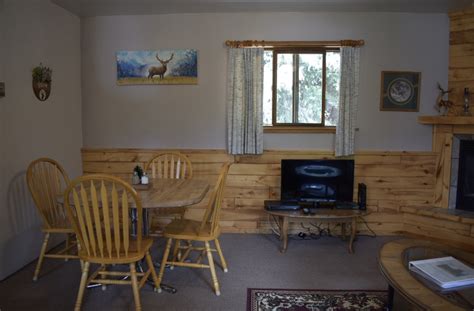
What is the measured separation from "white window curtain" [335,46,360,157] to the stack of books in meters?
1.82

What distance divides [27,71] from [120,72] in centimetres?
106

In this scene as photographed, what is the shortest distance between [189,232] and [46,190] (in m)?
1.27

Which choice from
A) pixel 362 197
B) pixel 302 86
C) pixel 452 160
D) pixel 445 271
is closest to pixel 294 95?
pixel 302 86

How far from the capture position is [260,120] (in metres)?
3.83

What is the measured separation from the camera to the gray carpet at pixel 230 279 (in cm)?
242

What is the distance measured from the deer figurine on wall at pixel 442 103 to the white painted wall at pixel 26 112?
4032 millimetres

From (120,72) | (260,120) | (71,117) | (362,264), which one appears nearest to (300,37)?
(260,120)

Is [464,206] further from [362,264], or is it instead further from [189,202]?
[189,202]

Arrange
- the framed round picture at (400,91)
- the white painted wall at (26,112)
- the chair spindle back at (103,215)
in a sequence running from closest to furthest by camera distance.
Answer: the chair spindle back at (103,215) < the white painted wall at (26,112) < the framed round picture at (400,91)

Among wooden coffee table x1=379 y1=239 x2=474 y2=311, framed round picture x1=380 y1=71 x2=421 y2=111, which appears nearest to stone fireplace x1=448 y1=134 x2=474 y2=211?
framed round picture x1=380 y1=71 x2=421 y2=111

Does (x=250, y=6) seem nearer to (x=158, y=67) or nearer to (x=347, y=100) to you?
(x=158, y=67)

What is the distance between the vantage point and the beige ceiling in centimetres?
353

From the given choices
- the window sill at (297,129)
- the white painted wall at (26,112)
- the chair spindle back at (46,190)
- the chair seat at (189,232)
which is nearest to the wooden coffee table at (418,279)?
the chair seat at (189,232)

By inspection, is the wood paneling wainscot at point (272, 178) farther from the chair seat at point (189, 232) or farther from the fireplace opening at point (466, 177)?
the chair seat at point (189, 232)
